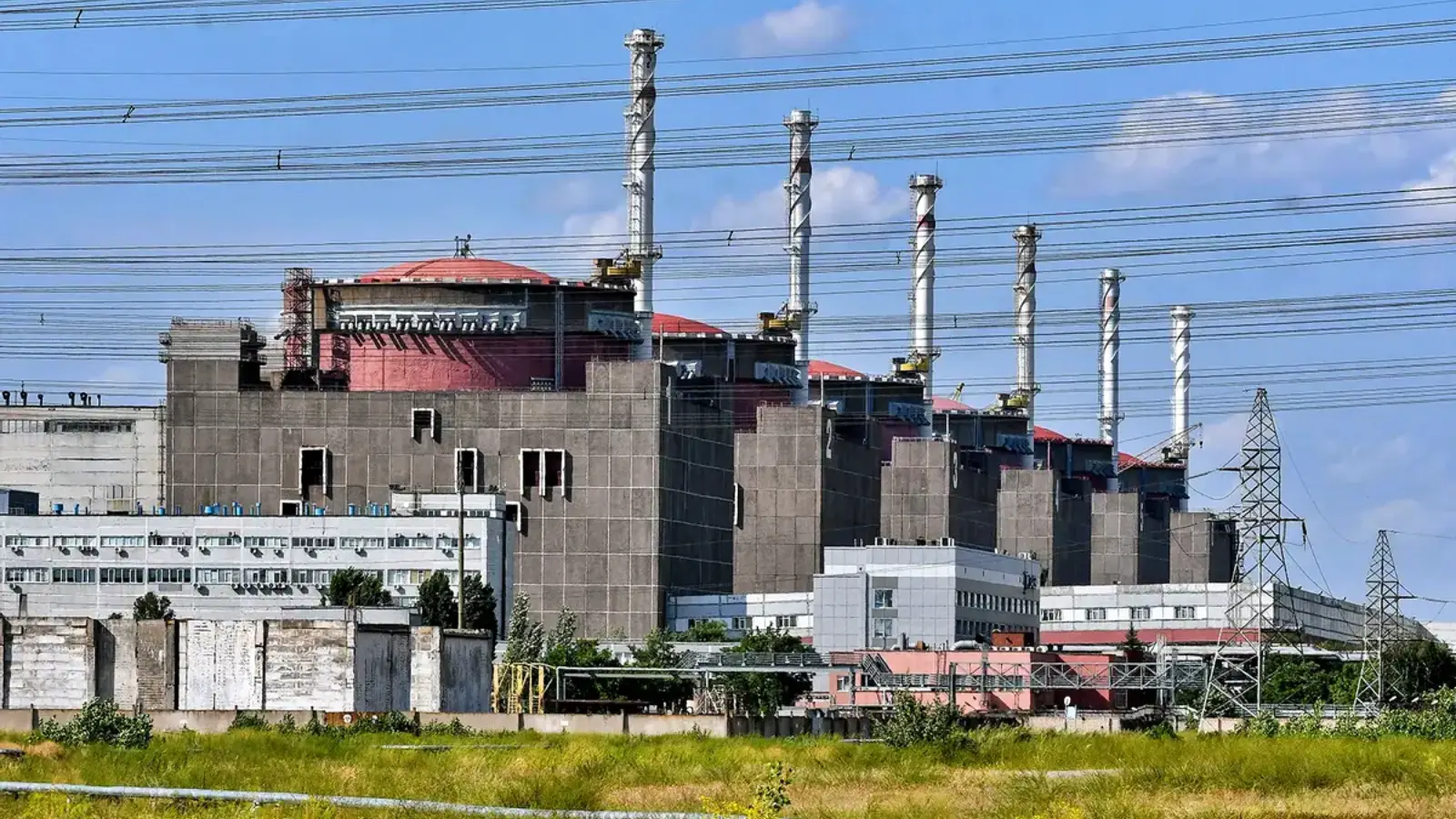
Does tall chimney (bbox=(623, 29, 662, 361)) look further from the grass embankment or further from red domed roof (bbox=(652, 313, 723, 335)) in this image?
the grass embankment

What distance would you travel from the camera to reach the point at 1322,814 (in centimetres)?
4156

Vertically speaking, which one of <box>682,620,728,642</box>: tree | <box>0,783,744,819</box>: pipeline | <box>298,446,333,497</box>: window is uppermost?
<box>298,446,333,497</box>: window

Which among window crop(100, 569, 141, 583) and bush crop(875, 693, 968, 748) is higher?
window crop(100, 569, 141, 583)

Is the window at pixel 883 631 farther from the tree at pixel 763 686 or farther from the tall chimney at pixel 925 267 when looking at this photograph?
the tall chimney at pixel 925 267

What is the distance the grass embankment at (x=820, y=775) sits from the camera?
137 ft

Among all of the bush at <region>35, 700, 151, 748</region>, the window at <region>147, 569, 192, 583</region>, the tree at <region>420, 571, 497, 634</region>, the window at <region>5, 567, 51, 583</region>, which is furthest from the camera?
the window at <region>147, 569, 192, 583</region>

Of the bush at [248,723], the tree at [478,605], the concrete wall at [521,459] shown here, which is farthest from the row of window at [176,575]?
the bush at [248,723]

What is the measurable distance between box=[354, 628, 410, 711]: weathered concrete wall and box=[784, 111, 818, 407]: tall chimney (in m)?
70.5

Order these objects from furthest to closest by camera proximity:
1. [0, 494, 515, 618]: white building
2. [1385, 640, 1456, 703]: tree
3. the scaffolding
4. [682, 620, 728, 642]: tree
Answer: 1. [682, 620, 728, 642]: tree
2. [0, 494, 515, 618]: white building
3. [1385, 640, 1456, 703]: tree
4. the scaffolding

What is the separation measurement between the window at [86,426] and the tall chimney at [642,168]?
30038mm

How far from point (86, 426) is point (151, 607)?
1265 inches

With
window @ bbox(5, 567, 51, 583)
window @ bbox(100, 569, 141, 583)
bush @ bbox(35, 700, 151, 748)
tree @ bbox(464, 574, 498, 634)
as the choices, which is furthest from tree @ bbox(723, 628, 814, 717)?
bush @ bbox(35, 700, 151, 748)

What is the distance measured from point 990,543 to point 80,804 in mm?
142900

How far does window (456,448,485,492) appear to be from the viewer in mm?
139625
